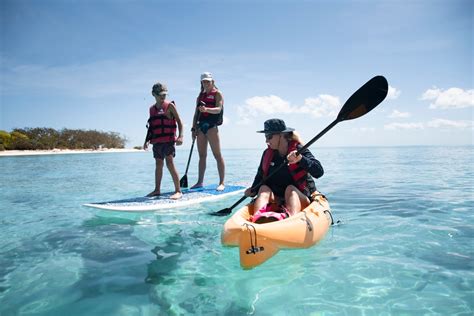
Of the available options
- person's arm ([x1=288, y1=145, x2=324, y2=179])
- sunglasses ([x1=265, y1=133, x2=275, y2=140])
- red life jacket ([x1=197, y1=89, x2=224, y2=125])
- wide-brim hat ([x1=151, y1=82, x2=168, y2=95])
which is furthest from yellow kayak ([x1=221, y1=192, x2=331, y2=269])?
red life jacket ([x1=197, y1=89, x2=224, y2=125])

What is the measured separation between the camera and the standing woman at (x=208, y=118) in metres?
6.74

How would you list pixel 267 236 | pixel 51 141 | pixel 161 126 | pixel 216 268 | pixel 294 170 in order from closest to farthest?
pixel 267 236 → pixel 216 268 → pixel 294 170 → pixel 161 126 → pixel 51 141

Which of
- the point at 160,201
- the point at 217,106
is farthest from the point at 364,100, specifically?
the point at 160,201

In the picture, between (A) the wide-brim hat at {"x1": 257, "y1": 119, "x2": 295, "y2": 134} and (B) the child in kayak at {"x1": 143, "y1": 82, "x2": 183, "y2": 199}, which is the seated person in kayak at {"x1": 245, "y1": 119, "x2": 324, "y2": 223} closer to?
(A) the wide-brim hat at {"x1": 257, "y1": 119, "x2": 295, "y2": 134}

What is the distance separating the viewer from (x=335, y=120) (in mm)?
4867

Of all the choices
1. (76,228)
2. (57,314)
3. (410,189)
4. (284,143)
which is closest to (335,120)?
(284,143)

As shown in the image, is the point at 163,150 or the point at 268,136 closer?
the point at 268,136

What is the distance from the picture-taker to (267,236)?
3.07 metres

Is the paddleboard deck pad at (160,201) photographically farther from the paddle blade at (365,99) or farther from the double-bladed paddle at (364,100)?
the paddle blade at (365,99)

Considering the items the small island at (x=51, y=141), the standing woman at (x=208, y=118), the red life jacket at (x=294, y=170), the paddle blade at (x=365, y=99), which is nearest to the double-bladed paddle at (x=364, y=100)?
the paddle blade at (x=365, y=99)

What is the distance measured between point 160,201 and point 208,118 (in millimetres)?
2204

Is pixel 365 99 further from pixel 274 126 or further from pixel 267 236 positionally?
pixel 267 236

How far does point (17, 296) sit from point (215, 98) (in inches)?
193

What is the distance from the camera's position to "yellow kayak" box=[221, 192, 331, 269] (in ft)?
9.98
